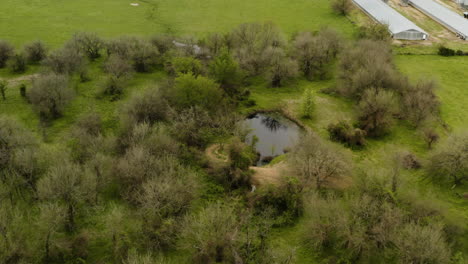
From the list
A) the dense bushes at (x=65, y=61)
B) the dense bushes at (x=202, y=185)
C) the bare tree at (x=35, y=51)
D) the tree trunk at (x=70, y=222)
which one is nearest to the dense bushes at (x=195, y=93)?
the dense bushes at (x=202, y=185)

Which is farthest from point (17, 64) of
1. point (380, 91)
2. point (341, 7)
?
point (341, 7)

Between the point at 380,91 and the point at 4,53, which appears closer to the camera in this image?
the point at 380,91

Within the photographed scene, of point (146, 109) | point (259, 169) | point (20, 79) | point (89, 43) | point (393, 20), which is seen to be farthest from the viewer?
point (393, 20)

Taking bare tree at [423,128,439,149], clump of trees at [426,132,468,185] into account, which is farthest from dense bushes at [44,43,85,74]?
clump of trees at [426,132,468,185]

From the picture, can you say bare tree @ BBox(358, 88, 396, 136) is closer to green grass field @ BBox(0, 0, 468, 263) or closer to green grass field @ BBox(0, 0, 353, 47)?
green grass field @ BBox(0, 0, 468, 263)

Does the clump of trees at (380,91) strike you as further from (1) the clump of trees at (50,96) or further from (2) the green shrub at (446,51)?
(1) the clump of trees at (50,96)

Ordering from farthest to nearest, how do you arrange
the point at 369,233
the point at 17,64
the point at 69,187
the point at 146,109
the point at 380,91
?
the point at 17,64 → the point at 380,91 → the point at 146,109 → the point at 69,187 → the point at 369,233

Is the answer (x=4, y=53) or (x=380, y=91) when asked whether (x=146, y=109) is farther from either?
(x=4, y=53)
